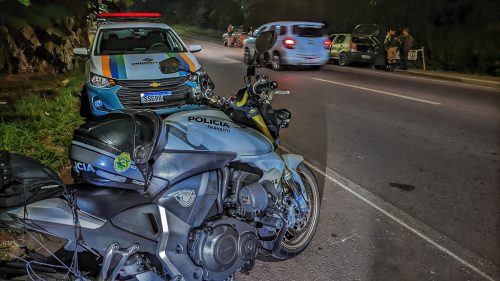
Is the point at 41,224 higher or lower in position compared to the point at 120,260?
higher

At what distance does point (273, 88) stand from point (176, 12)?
7363 cm

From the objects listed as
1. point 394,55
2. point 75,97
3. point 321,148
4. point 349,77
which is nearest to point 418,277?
point 321,148

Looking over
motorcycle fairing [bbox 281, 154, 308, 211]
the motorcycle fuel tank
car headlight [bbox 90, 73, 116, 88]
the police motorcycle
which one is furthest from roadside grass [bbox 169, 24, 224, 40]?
the police motorcycle

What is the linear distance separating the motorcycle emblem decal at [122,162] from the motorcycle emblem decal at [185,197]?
354 millimetres

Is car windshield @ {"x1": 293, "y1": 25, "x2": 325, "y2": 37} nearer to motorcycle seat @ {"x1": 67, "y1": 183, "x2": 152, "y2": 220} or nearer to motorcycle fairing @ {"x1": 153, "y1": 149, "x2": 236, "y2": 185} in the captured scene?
motorcycle fairing @ {"x1": 153, "y1": 149, "x2": 236, "y2": 185}

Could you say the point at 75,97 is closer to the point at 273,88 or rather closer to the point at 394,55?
the point at 273,88

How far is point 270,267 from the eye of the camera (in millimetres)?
3631

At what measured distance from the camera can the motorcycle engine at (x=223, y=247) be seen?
275cm

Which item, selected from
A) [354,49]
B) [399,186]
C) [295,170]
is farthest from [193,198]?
[354,49]

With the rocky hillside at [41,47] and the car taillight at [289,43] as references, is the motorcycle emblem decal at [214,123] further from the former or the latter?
the car taillight at [289,43]

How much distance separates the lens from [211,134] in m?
2.93

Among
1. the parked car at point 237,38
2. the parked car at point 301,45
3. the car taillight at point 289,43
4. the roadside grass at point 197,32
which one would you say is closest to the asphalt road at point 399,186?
the parked car at point 301,45

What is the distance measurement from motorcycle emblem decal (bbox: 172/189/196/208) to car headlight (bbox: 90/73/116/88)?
553 centimetres

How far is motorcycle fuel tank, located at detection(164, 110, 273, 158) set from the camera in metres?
2.79
